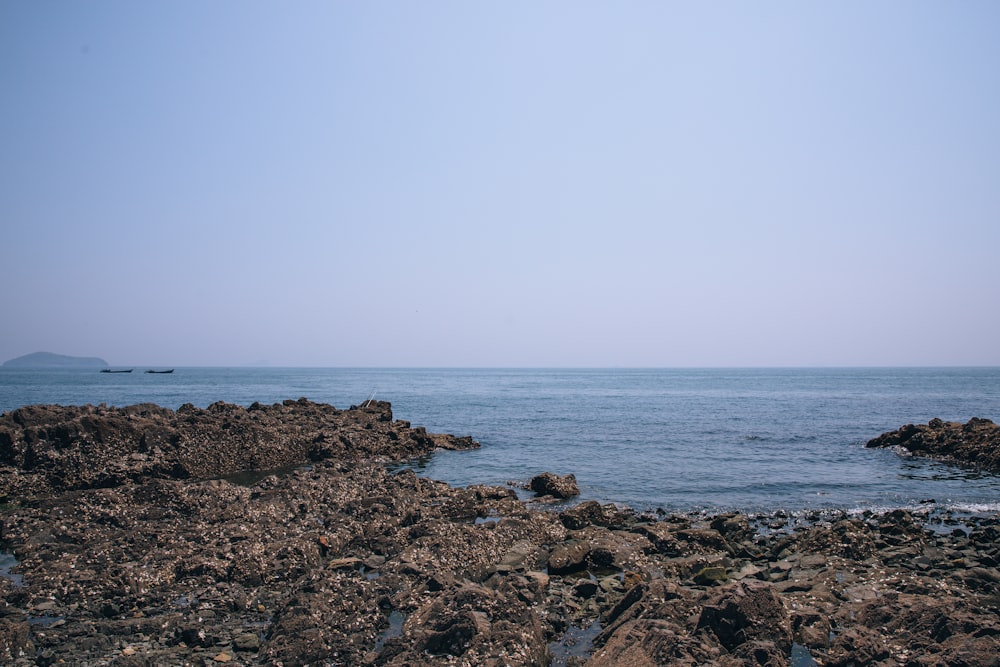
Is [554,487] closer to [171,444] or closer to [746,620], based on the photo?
[746,620]

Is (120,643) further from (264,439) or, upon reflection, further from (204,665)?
(264,439)

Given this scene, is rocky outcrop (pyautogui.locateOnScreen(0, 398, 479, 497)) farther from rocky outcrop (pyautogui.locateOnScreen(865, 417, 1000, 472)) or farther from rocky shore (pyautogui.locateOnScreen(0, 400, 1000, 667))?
rocky outcrop (pyautogui.locateOnScreen(865, 417, 1000, 472))

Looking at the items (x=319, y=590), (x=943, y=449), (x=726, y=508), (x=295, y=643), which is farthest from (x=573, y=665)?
(x=943, y=449)

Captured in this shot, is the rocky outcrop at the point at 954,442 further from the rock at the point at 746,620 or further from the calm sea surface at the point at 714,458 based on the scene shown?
the rock at the point at 746,620

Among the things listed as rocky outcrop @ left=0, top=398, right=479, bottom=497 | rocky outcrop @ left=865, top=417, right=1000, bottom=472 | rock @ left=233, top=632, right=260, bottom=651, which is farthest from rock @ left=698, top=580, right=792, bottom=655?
rocky outcrop @ left=865, top=417, right=1000, bottom=472

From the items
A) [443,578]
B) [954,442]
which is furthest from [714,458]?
[443,578]

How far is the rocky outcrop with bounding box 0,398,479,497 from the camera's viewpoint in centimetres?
2392

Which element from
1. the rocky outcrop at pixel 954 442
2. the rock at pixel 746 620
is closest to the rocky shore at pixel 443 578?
the rock at pixel 746 620

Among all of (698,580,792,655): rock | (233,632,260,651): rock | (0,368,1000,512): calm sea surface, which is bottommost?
(0,368,1000,512): calm sea surface

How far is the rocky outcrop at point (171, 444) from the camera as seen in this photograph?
78.5 feet

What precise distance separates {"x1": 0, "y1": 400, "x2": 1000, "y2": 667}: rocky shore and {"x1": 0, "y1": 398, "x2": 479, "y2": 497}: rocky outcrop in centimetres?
19

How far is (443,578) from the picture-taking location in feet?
41.1

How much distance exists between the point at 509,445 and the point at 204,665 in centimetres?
3158

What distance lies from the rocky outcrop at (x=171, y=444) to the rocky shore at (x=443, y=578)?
187 millimetres
